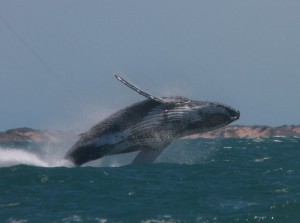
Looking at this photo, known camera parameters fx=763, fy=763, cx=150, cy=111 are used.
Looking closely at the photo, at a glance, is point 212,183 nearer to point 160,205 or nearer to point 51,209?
point 160,205

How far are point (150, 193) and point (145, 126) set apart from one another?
626cm

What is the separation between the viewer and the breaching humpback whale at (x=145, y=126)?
26.5 m

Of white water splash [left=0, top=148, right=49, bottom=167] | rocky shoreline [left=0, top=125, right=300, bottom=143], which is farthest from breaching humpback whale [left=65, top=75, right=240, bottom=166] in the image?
rocky shoreline [left=0, top=125, right=300, bottom=143]

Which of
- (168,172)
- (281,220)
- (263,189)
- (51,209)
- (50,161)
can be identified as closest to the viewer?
(281,220)

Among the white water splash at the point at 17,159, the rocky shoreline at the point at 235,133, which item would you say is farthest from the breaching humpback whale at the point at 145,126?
the rocky shoreline at the point at 235,133

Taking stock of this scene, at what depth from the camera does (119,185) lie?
22297 millimetres

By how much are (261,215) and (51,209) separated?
5.03 m

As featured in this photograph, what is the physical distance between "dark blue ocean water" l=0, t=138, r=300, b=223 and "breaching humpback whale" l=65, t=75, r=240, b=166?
29.3 inches

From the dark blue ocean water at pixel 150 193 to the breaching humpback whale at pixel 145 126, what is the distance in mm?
743

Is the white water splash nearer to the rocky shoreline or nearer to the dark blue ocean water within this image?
the dark blue ocean water

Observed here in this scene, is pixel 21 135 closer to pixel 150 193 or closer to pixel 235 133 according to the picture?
pixel 235 133

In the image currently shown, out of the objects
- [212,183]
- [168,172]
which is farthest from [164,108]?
[212,183]

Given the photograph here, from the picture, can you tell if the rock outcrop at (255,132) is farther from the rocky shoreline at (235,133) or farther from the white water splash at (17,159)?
the white water splash at (17,159)

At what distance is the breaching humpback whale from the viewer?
87.1 ft
